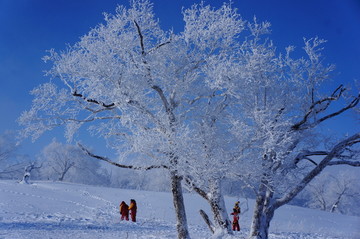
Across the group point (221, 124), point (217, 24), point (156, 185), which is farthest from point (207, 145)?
point (156, 185)

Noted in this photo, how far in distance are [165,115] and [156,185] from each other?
2202 inches

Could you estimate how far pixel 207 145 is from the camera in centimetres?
752

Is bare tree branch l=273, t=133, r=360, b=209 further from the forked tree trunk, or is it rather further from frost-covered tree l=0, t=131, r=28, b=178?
frost-covered tree l=0, t=131, r=28, b=178

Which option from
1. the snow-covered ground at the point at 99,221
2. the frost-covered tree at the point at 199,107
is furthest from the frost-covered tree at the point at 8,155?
the frost-covered tree at the point at 199,107

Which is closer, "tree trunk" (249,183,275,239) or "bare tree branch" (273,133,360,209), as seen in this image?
"bare tree branch" (273,133,360,209)

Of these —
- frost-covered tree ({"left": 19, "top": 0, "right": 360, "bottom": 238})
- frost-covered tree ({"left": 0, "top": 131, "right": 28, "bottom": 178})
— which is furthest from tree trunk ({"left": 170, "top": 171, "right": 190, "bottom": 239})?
frost-covered tree ({"left": 0, "top": 131, "right": 28, "bottom": 178})

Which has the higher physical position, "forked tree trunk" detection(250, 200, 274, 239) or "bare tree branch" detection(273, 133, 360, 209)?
"bare tree branch" detection(273, 133, 360, 209)

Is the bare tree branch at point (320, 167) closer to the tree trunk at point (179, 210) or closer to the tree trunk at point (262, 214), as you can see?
the tree trunk at point (262, 214)

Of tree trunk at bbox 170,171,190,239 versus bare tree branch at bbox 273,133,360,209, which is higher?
bare tree branch at bbox 273,133,360,209

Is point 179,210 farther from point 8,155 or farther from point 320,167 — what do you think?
point 8,155

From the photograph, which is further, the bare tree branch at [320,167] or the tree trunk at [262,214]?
the tree trunk at [262,214]

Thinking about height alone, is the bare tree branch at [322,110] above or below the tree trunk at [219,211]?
above

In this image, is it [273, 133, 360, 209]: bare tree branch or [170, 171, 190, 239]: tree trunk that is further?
[273, 133, 360, 209]: bare tree branch

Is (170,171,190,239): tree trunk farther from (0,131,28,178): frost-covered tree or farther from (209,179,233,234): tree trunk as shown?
(0,131,28,178): frost-covered tree
